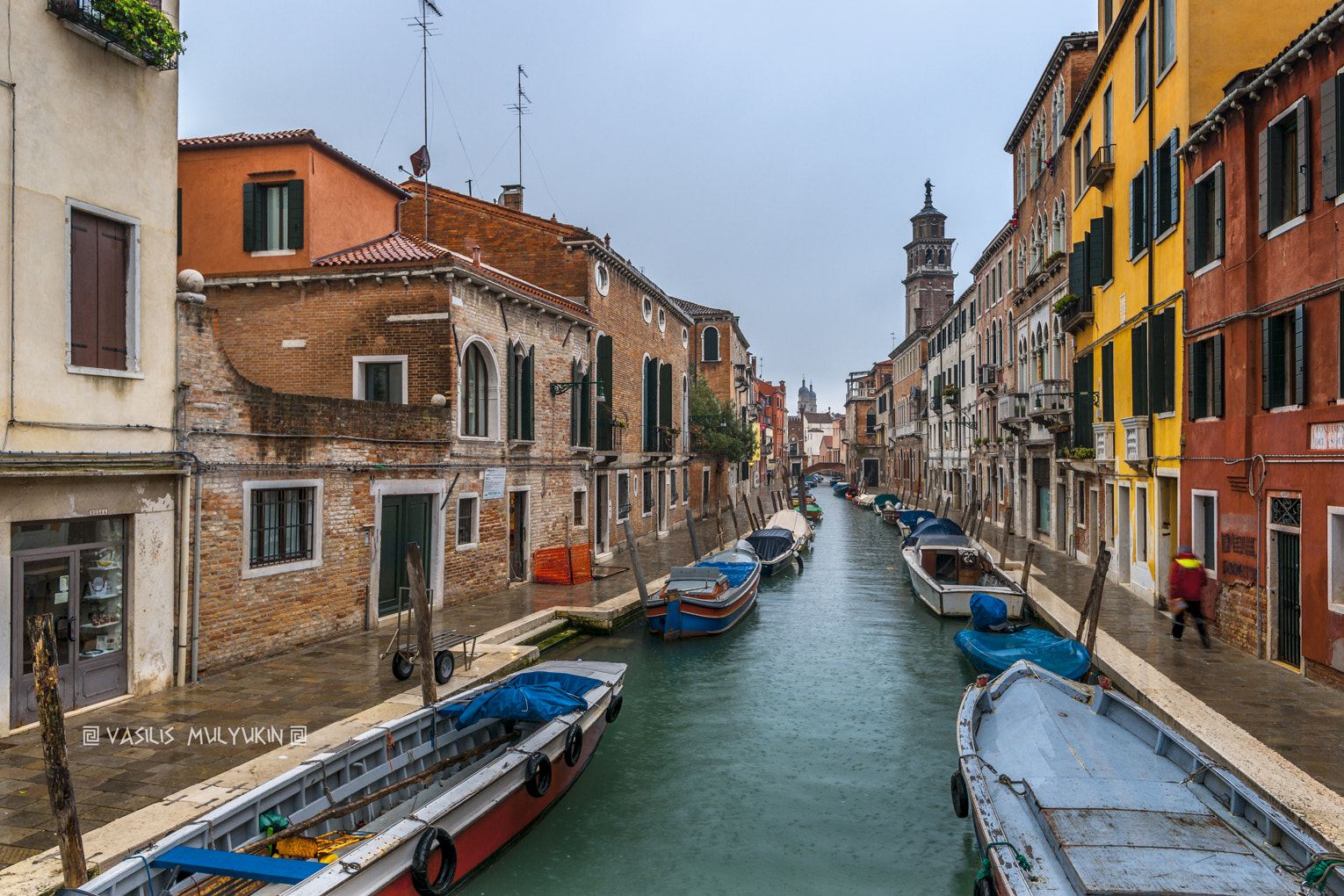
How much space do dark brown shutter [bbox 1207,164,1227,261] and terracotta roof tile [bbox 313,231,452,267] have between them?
1113 centimetres

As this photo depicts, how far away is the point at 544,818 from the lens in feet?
24.3

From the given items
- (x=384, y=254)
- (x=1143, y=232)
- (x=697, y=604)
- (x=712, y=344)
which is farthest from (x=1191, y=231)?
(x=712, y=344)

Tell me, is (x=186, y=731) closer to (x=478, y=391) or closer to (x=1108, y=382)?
(x=478, y=391)

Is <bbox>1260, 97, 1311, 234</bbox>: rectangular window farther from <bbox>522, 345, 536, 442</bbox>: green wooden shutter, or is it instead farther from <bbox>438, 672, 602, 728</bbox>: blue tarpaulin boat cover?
<bbox>522, 345, 536, 442</bbox>: green wooden shutter

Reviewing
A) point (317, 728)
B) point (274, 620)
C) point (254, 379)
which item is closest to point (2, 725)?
point (317, 728)

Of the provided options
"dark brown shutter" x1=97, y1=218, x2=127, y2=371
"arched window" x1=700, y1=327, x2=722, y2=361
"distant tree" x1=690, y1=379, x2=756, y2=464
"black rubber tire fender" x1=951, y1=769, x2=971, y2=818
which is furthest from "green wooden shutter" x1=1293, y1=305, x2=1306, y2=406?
"arched window" x1=700, y1=327, x2=722, y2=361

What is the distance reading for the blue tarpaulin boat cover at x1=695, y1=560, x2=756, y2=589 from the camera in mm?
16875

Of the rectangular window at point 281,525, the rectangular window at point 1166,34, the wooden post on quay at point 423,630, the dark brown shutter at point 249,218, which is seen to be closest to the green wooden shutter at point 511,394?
the dark brown shutter at point 249,218

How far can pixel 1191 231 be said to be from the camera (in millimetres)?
11945

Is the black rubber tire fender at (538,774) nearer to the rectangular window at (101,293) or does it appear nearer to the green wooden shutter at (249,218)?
the rectangular window at (101,293)

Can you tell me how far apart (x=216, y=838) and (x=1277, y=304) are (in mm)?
11247

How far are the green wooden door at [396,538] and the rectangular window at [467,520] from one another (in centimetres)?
88

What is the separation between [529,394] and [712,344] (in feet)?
90.7

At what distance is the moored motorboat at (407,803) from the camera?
4.83 metres
